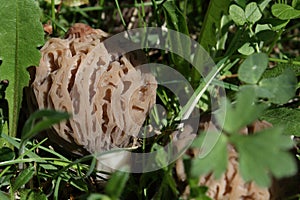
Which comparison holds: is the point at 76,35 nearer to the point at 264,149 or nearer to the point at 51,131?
the point at 51,131

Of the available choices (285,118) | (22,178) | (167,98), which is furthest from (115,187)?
(167,98)

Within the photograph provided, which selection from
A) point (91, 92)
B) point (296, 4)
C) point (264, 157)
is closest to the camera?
point (264, 157)

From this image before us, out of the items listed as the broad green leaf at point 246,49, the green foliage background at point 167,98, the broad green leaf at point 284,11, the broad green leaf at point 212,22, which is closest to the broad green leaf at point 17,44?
the green foliage background at point 167,98

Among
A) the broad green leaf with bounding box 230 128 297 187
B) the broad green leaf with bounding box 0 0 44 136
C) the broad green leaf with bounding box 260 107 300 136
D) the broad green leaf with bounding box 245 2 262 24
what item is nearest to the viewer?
the broad green leaf with bounding box 230 128 297 187

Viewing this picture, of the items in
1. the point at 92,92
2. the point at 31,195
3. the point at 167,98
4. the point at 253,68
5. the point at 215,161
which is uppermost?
the point at 253,68

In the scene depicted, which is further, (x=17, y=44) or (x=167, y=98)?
(x=167, y=98)

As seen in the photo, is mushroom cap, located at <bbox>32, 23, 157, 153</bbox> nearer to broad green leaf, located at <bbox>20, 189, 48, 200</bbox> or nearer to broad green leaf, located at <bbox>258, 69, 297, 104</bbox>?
broad green leaf, located at <bbox>20, 189, 48, 200</bbox>

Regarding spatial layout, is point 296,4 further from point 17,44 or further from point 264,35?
point 17,44

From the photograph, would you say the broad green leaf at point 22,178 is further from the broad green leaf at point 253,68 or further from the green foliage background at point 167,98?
the broad green leaf at point 253,68

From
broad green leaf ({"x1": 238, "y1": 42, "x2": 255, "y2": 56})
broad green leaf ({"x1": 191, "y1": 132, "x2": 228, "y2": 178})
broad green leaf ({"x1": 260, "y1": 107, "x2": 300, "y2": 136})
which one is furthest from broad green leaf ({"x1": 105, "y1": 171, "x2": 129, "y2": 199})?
broad green leaf ({"x1": 238, "y1": 42, "x2": 255, "y2": 56})
